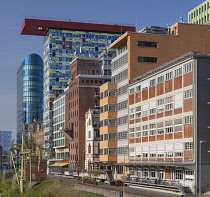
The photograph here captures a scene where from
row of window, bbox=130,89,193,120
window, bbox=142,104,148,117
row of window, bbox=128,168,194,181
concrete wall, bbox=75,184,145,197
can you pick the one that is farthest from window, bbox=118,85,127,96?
concrete wall, bbox=75,184,145,197

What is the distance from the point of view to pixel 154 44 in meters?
106

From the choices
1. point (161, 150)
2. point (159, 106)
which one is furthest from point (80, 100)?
point (161, 150)

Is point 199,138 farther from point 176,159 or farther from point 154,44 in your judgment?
point 154,44

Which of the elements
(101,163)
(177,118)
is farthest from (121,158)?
(177,118)

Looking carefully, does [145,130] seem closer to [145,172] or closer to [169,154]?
[145,172]

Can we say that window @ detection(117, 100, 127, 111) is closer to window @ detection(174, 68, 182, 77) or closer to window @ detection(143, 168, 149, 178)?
window @ detection(143, 168, 149, 178)

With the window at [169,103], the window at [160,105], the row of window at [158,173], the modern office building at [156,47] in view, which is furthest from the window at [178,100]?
the modern office building at [156,47]

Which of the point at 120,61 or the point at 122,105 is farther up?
the point at 120,61

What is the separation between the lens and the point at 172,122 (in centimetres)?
8138

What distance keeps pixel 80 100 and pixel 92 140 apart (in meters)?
19.2

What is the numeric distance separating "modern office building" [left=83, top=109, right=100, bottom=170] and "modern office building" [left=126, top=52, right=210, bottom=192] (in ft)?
113

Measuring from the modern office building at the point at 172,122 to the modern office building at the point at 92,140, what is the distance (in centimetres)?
3457

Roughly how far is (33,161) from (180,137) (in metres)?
49.9

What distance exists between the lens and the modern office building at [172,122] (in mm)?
74062
